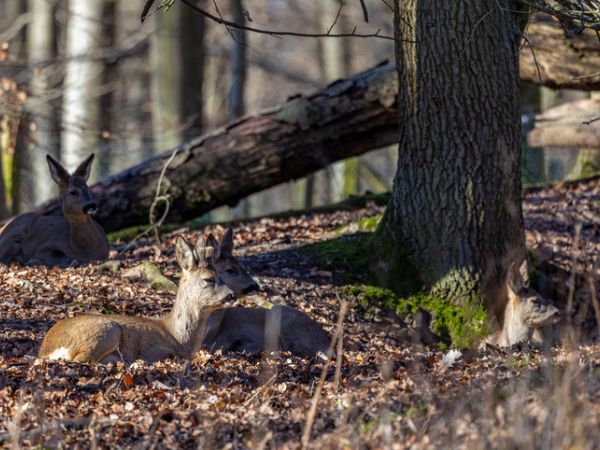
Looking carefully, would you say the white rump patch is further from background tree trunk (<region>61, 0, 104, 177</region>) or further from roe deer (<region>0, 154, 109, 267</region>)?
background tree trunk (<region>61, 0, 104, 177</region>)

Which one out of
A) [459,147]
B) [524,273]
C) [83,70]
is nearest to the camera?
[459,147]

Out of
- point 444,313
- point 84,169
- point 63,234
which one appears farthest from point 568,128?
point 63,234

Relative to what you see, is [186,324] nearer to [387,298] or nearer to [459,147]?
[387,298]

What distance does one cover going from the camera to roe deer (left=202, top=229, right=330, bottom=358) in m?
9.16

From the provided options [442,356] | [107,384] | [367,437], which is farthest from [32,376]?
[442,356]

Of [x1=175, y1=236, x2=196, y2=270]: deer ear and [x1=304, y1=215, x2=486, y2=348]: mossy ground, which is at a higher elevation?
[x1=175, y1=236, x2=196, y2=270]: deer ear

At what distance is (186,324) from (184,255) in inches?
26.7

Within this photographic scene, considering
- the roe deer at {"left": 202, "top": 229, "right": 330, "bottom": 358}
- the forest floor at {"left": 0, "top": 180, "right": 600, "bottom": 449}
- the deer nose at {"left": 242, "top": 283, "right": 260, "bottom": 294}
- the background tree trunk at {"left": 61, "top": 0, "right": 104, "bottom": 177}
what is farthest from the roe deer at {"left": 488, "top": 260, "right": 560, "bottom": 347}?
the background tree trunk at {"left": 61, "top": 0, "right": 104, "bottom": 177}

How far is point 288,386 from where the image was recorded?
25.1ft

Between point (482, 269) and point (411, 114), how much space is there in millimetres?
1685

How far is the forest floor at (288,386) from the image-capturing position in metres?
5.88

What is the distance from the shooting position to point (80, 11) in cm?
2275

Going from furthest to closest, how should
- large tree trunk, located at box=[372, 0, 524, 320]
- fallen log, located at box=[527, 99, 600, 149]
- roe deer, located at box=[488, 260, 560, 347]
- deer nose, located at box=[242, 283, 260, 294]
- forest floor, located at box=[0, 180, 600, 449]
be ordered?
1. fallen log, located at box=[527, 99, 600, 149]
2. roe deer, located at box=[488, 260, 560, 347]
3. large tree trunk, located at box=[372, 0, 524, 320]
4. deer nose, located at box=[242, 283, 260, 294]
5. forest floor, located at box=[0, 180, 600, 449]

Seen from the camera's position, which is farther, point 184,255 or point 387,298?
point 387,298
